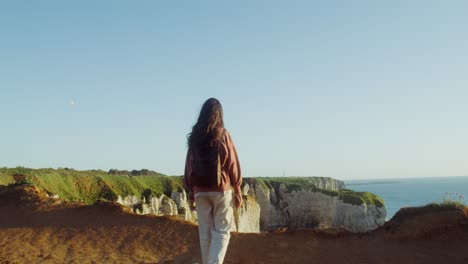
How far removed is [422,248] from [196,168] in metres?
6.08

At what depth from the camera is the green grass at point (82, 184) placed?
24.1 m

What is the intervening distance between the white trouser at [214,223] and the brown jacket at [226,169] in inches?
4.2

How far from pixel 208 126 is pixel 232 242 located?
16.4ft

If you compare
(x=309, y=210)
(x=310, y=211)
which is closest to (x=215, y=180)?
(x=309, y=210)

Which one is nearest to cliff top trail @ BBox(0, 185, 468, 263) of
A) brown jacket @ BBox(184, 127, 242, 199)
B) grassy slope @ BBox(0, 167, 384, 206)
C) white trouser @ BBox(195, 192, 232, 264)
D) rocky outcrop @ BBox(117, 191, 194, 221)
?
white trouser @ BBox(195, 192, 232, 264)

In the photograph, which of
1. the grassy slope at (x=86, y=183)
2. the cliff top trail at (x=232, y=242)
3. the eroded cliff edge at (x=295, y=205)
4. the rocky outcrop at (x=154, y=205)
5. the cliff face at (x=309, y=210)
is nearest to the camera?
the cliff top trail at (x=232, y=242)

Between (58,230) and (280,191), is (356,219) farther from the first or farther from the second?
(58,230)

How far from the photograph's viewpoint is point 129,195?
32.1 metres

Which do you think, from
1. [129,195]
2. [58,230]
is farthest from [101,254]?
[129,195]

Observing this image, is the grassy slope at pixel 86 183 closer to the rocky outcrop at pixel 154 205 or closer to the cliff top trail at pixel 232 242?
the rocky outcrop at pixel 154 205

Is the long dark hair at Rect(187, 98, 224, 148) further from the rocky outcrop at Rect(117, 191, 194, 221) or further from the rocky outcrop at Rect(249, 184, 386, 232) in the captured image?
the rocky outcrop at Rect(249, 184, 386, 232)

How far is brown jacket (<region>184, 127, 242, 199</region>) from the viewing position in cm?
656

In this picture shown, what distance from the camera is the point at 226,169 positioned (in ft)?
21.9

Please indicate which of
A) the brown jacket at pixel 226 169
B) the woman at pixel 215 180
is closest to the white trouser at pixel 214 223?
the woman at pixel 215 180
